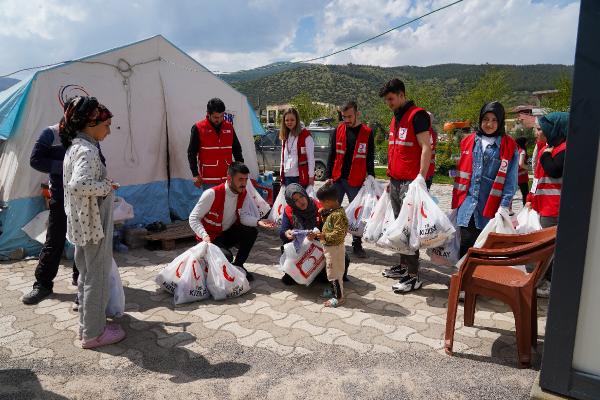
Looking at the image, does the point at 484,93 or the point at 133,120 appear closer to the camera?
the point at 133,120

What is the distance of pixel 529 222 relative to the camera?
12.1 feet

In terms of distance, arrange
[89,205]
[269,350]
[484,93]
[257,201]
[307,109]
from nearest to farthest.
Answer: [89,205], [269,350], [257,201], [484,93], [307,109]

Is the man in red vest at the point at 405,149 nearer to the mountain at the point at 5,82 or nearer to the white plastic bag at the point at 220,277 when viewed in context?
the white plastic bag at the point at 220,277

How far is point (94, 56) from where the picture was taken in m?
5.61

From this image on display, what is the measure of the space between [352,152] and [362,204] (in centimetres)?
60

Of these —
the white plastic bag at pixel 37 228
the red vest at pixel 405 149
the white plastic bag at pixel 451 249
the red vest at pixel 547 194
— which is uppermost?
the red vest at pixel 405 149

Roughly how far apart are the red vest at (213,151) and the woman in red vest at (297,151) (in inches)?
26.8

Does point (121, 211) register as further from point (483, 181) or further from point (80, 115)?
point (483, 181)

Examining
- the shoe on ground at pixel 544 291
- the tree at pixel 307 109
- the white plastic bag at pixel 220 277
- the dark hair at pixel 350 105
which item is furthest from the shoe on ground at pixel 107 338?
the tree at pixel 307 109

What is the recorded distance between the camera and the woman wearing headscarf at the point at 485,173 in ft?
11.1

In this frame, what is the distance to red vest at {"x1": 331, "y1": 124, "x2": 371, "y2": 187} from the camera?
15.8 feet

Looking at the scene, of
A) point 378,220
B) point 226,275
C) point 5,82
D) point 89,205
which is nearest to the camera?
point 89,205

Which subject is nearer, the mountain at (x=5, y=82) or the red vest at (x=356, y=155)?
the red vest at (x=356, y=155)

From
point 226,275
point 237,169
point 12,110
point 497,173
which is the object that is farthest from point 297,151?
point 12,110
